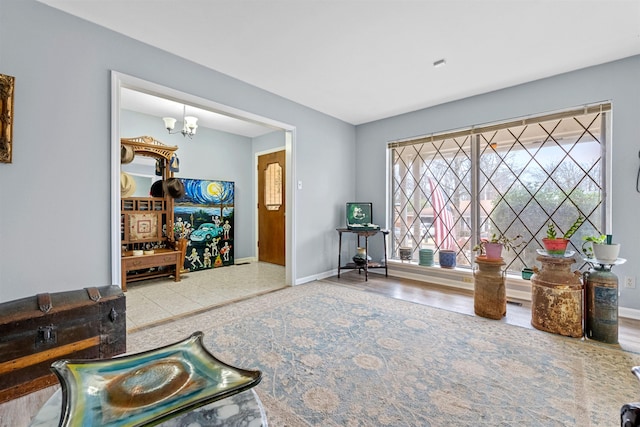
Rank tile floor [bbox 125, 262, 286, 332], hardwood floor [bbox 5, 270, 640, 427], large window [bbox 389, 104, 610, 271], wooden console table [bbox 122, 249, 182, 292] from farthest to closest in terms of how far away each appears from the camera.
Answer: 1. wooden console table [bbox 122, 249, 182, 292]
2. large window [bbox 389, 104, 610, 271]
3. tile floor [bbox 125, 262, 286, 332]
4. hardwood floor [bbox 5, 270, 640, 427]

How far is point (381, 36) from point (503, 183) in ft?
7.79

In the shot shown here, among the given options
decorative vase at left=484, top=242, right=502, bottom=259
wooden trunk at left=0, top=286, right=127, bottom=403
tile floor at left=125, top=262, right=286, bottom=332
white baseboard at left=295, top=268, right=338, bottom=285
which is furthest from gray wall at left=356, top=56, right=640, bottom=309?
wooden trunk at left=0, top=286, right=127, bottom=403

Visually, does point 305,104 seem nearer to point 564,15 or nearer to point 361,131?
point 361,131

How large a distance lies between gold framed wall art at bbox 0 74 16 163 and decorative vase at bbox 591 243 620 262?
422 centimetres

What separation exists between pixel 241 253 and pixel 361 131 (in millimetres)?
3226

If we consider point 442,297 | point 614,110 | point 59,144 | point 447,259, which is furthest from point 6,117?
point 614,110

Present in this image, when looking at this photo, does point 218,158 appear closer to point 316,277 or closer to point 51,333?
point 316,277

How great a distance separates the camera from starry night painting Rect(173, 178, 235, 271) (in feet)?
14.5

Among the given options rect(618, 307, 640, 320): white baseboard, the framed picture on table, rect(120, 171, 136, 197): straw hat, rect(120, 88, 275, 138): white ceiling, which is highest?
rect(120, 88, 275, 138): white ceiling

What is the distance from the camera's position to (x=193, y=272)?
4379 millimetres

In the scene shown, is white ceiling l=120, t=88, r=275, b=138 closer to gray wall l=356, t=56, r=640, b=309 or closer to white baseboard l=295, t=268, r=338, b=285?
white baseboard l=295, t=268, r=338, b=285

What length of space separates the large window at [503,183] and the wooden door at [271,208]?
1.98m

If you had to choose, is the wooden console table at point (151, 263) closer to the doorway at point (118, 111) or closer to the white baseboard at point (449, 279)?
the doorway at point (118, 111)

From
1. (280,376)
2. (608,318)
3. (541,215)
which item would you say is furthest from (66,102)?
(541,215)
